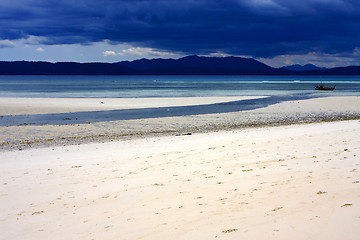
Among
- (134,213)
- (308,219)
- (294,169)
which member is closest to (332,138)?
(294,169)

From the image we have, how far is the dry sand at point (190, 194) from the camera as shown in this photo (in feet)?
17.3

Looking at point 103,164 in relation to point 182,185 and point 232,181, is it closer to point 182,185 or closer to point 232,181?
point 182,185

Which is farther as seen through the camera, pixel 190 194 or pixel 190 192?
pixel 190 192

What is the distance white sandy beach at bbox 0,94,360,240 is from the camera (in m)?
5.30

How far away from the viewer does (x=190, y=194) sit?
6898 millimetres

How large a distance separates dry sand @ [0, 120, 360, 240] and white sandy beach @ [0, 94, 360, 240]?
0.02m

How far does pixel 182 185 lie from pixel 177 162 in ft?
7.71

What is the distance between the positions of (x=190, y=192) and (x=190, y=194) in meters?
0.13

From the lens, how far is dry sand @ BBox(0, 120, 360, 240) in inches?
208

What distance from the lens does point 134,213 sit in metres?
6.12

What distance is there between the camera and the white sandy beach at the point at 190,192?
5297 mm

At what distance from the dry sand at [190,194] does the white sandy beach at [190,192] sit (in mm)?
17

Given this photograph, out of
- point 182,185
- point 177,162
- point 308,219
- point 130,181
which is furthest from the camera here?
point 177,162

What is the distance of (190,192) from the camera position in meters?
7.03
